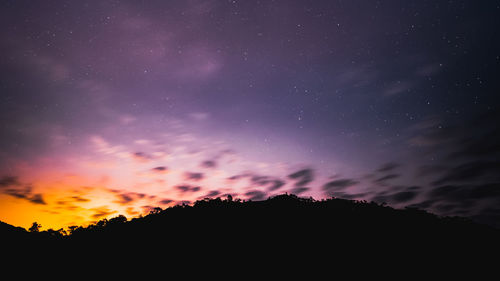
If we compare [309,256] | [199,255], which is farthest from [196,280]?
[309,256]

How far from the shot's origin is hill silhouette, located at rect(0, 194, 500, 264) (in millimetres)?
11953

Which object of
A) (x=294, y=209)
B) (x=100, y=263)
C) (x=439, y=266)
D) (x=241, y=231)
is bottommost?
(x=439, y=266)

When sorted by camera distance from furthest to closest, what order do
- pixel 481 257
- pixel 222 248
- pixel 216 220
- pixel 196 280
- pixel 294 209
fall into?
pixel 294 209
pixel 216 220
pixel 481 257
pixel 222 248
pixel 196 280

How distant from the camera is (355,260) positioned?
1149cm

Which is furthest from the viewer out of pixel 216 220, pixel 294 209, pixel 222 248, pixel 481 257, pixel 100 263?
pixel 294 209

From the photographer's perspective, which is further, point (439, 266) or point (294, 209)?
point (294, 209)

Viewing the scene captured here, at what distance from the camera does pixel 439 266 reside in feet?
37.8

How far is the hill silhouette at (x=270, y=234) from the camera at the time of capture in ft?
39.2

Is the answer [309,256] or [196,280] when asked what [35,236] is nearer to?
[196,280]

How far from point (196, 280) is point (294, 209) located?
719cm

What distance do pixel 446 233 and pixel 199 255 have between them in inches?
526

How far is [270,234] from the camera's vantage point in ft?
42.8

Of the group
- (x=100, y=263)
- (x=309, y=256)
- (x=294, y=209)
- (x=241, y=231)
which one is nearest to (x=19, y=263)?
(x=100, y=263)

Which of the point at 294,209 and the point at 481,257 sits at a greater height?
the point at 294,209
